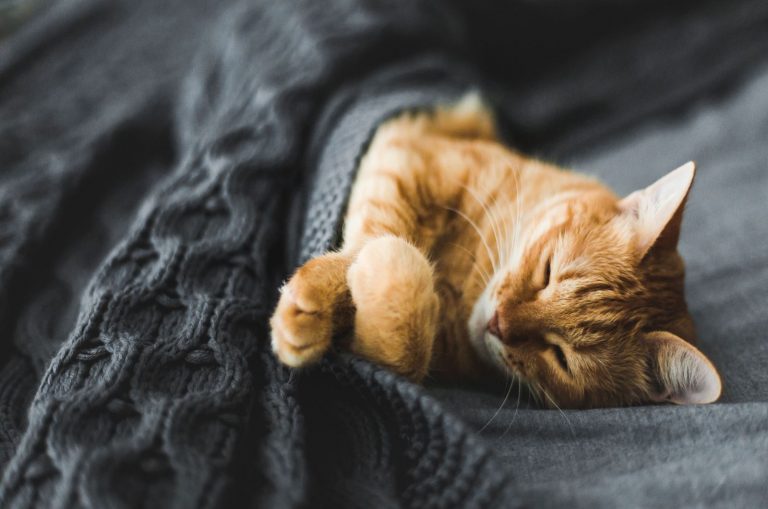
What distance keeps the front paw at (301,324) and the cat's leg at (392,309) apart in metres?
0.06

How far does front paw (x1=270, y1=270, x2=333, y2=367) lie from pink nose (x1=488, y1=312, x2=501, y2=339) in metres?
0.36

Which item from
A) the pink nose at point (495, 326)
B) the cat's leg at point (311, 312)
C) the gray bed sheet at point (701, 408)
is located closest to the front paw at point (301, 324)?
the cat's leg at point (311, 312)

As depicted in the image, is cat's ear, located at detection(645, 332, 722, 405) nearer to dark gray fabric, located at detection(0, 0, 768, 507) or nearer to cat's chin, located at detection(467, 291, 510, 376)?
dark gray fabric, located at detection(0, 0, 768, 507)

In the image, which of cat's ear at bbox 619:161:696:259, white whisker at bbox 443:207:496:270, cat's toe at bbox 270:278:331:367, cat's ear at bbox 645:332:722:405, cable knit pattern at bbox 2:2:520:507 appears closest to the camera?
cable knit pattern at bbox 2:2:520:507

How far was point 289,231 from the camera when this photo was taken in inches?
47.1

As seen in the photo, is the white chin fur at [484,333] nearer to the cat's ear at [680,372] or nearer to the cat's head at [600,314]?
the cat's head at [600,314]

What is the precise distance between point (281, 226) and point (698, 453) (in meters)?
0.84

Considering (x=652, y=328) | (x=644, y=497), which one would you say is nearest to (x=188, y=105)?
(x=652, y=328)

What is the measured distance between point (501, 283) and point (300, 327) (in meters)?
0.48

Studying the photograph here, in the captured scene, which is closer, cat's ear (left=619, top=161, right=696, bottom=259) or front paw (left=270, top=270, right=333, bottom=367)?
front paw (left=270, top=270, right=333, bottom=367)

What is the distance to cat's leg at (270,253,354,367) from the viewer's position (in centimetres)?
83

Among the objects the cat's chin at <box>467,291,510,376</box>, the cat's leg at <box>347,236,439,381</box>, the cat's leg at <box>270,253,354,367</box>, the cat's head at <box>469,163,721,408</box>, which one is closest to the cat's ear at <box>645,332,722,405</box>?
the cat's head at <box>469,163,721,408</box>

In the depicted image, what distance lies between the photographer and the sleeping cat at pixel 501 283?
35.5 inches

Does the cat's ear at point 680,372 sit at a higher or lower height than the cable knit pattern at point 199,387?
lower
